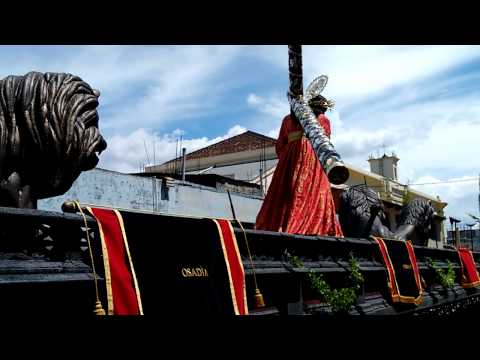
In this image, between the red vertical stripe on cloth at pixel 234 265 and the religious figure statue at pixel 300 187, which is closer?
the red vertical stripe on cloth at pixel 234 265

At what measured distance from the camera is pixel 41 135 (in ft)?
9.83

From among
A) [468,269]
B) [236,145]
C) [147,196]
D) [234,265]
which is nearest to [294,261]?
[234,265]

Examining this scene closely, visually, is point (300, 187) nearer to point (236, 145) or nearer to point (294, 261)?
point (294, 261)

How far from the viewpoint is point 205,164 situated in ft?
95.6

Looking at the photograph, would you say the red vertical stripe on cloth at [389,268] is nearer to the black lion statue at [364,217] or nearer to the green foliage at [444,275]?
the black lion statue at [364,217]

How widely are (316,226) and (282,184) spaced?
28.1 inches

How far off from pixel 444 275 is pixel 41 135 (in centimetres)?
655

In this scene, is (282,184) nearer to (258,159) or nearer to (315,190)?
(315,190)

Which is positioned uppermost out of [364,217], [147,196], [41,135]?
[147,196]

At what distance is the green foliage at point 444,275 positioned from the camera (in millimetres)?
7848

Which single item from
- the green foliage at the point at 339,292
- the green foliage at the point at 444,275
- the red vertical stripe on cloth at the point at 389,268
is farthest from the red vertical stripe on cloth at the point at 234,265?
the green foliage at the point at 444,275

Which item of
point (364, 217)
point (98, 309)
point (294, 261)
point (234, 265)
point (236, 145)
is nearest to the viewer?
point (98, 309)

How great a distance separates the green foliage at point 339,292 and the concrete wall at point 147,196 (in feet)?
24.1

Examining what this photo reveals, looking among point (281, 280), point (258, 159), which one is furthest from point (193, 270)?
point (258, 159)
